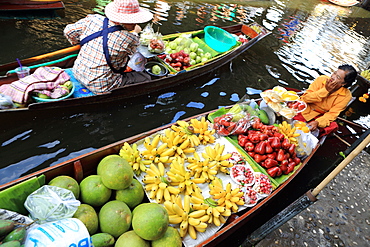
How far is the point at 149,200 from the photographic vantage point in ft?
9.23

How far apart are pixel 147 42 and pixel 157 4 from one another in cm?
639

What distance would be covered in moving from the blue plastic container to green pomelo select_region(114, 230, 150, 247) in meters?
6.16

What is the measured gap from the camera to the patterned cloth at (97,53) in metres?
4.07

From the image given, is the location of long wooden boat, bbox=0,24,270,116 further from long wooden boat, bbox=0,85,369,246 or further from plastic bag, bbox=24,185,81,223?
plastic bag, bbox=24,185,81,223

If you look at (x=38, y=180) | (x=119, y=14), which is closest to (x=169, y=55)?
(x=119, y=14)

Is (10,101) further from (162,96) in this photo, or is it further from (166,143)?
(162,96)

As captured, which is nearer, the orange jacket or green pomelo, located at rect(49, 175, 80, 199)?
green pomelo, located at rect(49, 175, 80, 199)

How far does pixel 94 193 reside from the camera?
2406 mm

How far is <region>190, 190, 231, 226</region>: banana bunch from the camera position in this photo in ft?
9.13

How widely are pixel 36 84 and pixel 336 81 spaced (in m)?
5.26

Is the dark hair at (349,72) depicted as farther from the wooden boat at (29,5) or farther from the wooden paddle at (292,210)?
the wooden boat at (29,5)

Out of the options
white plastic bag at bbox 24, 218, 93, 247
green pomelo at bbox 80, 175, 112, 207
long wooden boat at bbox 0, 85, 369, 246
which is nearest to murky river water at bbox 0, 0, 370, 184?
long wooden boat at bbox 0, 85, 369, 246

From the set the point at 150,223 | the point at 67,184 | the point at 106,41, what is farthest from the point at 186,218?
the point at 106,41

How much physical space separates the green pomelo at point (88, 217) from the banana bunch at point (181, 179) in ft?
3.38
